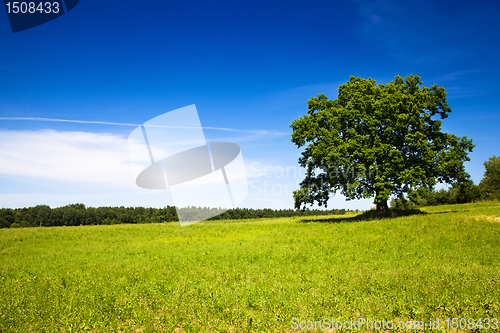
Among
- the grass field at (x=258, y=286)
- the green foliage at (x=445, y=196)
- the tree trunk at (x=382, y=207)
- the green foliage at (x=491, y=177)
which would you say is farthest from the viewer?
the green foliage at (x=491, y=177)

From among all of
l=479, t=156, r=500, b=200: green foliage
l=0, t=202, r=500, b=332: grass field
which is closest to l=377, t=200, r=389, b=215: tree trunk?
l=0, t=202, r=500, b=332: grass field

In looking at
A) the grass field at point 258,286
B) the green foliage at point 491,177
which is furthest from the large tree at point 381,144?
the green foliage at point 491,177

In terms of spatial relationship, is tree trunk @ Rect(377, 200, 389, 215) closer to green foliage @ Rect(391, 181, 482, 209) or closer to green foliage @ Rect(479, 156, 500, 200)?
green foliage @ Rect(391, 181, 482, 209)

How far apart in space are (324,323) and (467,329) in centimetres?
304

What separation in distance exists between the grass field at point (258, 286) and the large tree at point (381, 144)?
1111 cm

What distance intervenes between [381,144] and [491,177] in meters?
82.3

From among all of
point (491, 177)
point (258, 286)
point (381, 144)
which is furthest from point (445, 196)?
Answer: point (258, 286)

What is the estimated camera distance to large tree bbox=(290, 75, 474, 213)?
27156mm

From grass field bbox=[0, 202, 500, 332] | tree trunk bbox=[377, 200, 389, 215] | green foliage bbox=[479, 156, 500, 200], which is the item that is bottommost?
grass field bbox=[0, 202, 500, 332]

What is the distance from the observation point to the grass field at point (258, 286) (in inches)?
268

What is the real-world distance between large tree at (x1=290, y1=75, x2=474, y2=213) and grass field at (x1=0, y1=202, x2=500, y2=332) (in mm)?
11109

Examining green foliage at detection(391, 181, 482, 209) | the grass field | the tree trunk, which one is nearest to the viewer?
the grass field

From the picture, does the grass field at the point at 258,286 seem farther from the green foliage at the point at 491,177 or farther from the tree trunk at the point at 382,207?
the green foliage at the point at 491,177

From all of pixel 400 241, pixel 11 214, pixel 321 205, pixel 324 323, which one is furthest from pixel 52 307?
pixel 11 214
